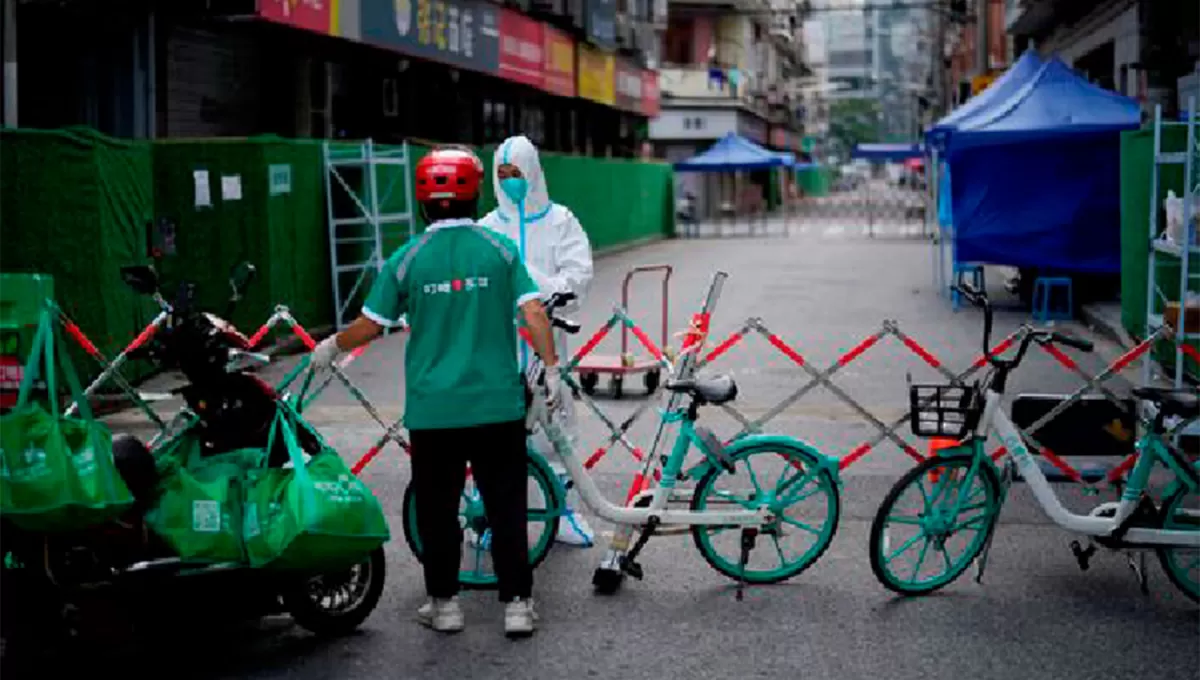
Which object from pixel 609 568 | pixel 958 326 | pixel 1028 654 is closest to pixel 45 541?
pixel 609 568

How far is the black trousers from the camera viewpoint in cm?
710

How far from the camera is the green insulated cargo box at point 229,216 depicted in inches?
713

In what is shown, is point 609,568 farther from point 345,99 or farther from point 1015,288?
point 345,99

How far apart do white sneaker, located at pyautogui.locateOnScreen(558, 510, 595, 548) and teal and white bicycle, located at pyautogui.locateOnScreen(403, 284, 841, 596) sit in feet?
2.13

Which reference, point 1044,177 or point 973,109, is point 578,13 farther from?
point 1044,177

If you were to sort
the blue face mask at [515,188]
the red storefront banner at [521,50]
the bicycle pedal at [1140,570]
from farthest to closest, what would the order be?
the red storefront banner at [521,50] → the blue face mask at [515,188] → the bicycle pedal at [1140,570]

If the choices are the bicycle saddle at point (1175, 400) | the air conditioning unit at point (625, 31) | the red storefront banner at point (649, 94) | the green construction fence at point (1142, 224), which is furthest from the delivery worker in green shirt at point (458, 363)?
the red storefront banner at point (649, 94)

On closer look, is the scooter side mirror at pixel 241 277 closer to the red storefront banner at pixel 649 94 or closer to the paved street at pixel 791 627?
the paved street at pixel 791 627

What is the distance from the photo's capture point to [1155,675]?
6562 millimetres

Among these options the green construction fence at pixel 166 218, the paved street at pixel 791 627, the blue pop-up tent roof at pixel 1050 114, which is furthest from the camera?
the blue pop-up tent roof at pixel 1050 114

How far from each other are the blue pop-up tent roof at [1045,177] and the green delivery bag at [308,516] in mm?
17377

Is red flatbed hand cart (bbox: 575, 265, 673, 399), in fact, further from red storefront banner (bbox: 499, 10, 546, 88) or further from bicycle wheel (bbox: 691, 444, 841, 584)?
red storefront banner (bbox: 499, 10, 546, 88)

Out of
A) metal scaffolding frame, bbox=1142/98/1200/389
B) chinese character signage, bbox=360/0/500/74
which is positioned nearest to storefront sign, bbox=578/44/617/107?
chinese character signage, bbox=360/0/500/74

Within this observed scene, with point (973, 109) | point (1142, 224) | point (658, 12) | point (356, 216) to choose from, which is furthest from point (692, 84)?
point (1142, 224)
